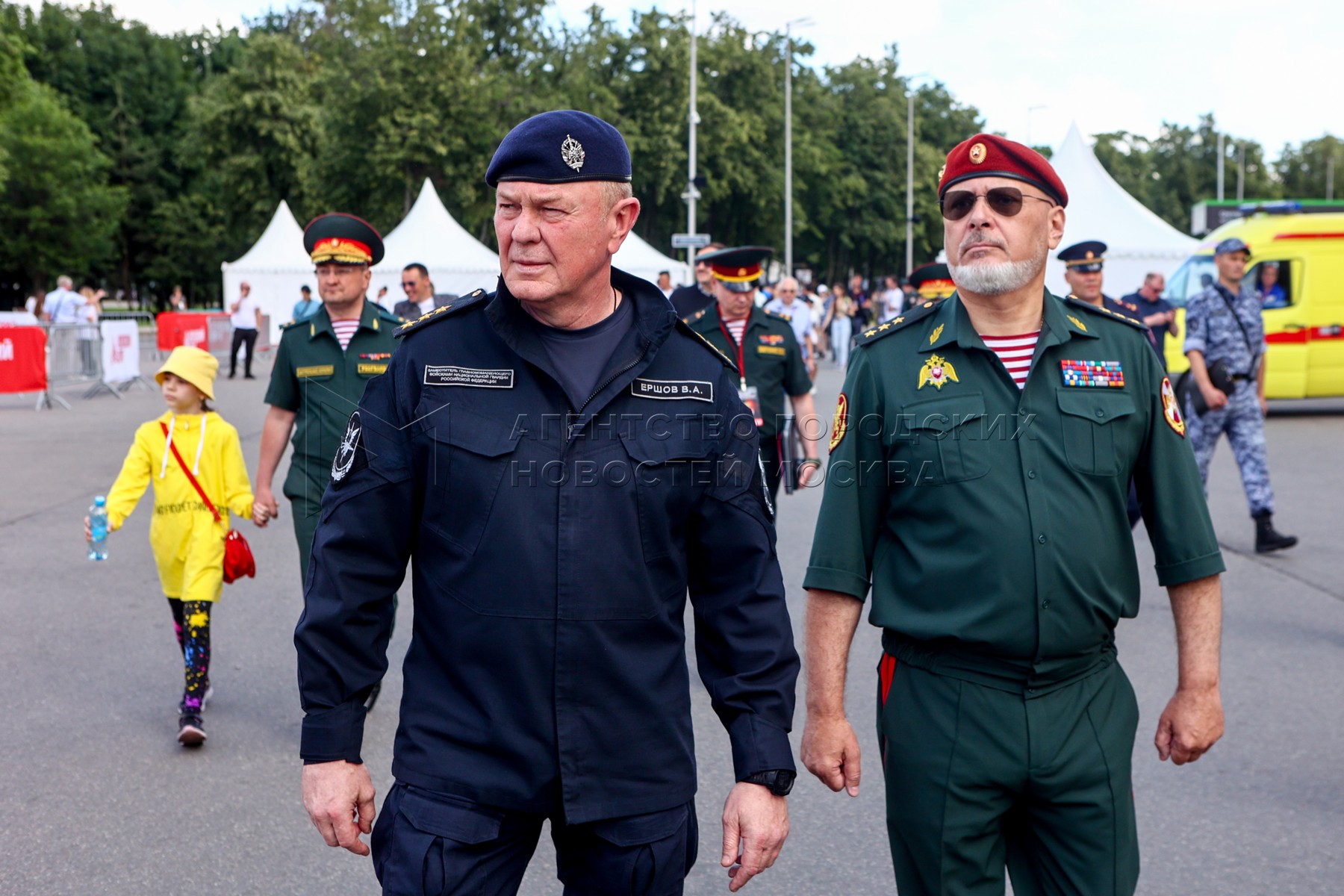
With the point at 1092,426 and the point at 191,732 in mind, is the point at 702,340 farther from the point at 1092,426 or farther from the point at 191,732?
the point at 191,732

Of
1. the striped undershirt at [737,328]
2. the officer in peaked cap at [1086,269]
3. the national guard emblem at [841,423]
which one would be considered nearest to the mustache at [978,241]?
the national guard emblem at [841,423]

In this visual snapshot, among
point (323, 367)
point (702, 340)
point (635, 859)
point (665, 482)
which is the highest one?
point (702, 340)

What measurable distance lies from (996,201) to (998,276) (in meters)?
0.18

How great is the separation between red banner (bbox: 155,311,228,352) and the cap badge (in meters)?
26.9

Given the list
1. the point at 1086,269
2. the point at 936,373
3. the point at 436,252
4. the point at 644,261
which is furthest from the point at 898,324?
the point at 644,261

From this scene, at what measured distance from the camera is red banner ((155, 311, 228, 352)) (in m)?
28.0

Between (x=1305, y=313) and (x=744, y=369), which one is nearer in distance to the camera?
(x=744, y=369)

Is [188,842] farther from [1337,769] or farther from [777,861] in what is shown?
[1337,769]

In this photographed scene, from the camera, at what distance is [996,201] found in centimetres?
299

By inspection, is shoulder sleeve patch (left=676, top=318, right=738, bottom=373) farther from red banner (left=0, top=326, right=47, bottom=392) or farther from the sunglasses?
red banner (left=0, top=326, right=47, bottom=392)

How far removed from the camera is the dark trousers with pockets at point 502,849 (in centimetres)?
234

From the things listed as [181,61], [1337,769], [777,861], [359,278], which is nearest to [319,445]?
[359,278]

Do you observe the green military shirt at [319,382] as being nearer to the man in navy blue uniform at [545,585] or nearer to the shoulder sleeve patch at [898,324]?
the shoulder sleeve patch at [898,324]

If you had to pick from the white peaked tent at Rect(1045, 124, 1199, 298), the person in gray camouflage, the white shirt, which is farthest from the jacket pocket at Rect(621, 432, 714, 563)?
the white peaked tent at Rect(1045, 124, 1199, 298)
